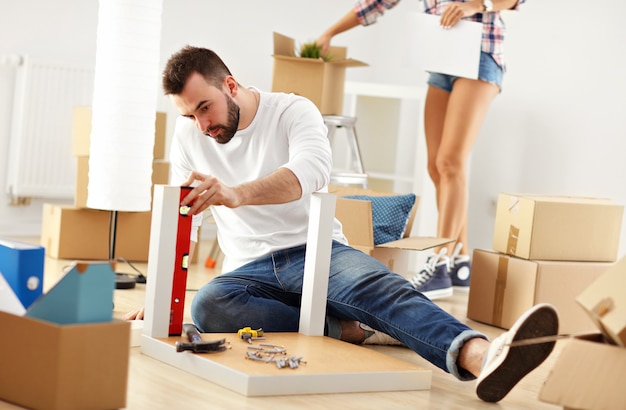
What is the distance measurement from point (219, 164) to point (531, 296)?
104cm

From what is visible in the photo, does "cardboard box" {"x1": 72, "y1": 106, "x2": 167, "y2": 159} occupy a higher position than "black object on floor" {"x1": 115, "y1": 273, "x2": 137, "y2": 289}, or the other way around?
"cardboard box" {"x1": 72, "y1": 106, "x2": 167, "y2": 159}

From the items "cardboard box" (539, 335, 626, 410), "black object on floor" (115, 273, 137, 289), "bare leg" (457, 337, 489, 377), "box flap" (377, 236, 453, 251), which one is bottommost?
"black object on floor" (115, 273, 137, 289)

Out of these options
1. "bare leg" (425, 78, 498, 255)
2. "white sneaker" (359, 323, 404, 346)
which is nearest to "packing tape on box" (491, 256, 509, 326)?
"bare leg" (425, 78, 498, 255)

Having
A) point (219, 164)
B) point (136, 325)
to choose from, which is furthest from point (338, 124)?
point (136, 325)

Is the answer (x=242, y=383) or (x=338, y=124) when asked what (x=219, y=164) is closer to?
(x=242, y=383)

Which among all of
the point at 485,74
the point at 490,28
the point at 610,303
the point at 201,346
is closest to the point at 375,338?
the point at 201,346

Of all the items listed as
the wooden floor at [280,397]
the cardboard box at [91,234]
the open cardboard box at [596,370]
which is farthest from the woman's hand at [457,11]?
the open cardboard box at [596,370]

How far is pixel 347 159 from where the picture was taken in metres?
4.62

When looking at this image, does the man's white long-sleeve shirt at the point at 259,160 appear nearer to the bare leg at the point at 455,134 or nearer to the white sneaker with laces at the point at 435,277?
the white sneaker with laces at the point at 435,277

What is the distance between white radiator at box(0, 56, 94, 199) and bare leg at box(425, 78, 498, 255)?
156 cm

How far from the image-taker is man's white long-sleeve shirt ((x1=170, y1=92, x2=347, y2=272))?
2.13 metres

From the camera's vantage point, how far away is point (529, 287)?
2715 millimetres

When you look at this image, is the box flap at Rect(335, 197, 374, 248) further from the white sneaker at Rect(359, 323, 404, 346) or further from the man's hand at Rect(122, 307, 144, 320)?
the man's hand at Rect(122, 307, 144, 320)

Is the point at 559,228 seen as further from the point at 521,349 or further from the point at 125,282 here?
the point at 125,282
